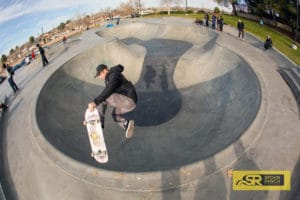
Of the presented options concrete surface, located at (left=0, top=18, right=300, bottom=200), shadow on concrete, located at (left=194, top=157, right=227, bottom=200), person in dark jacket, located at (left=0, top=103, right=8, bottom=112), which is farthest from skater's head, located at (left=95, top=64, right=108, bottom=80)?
person in dark jacket, located at (left=0, top=103, right=8, bottom=112)

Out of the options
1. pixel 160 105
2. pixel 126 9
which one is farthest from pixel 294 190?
pixel 126 9

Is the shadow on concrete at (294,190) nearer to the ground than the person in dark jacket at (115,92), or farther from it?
nearer to the ground

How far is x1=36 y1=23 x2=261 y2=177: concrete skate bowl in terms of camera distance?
30.9 ft

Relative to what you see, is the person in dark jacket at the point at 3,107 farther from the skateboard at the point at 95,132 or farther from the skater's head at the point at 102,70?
the skater's head at the point at 102,70

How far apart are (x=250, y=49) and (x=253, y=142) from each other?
8.91 metres

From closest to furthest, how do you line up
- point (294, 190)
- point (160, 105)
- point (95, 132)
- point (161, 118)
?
1. point (95, 132)
2. point (294, 190)
3. point (161, 118)
4. point (160, 105)

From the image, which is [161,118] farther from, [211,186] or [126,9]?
[126,9]

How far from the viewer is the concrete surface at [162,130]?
25.6 feet

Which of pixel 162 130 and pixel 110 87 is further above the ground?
pixel 110 87

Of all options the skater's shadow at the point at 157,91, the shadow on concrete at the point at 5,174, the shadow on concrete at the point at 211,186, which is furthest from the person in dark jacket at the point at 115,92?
the skater's shadow at the point at 157,91

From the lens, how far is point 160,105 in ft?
44.9

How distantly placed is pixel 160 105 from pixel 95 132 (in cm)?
729

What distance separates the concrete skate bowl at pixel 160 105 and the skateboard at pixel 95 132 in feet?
4.86

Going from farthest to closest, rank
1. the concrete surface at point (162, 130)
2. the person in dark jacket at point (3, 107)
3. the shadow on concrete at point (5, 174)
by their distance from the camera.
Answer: the person in dark jacket at point (3, 107) → the shadow on concrete at point (5, 174) → the concrete surface at point (162, 130)
